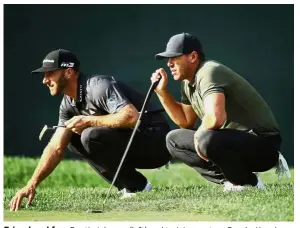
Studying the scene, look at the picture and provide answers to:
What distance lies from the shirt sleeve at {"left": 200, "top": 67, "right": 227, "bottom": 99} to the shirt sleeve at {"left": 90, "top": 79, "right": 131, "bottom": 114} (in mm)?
563

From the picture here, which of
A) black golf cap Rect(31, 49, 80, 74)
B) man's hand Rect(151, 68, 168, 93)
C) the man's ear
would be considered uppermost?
the man's ear

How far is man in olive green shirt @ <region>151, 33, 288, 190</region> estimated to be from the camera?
5.46 m

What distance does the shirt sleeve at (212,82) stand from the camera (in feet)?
17.6

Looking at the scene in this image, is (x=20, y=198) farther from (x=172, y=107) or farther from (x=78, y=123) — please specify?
(x=172, y=107)

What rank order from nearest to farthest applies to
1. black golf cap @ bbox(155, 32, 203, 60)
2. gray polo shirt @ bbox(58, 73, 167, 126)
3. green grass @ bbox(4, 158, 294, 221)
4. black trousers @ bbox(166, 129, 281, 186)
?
green grass @ bbox(4, 158, 294, 221)
black trousers @ bbox(166, 129, 281, 186)
black golf cap @ bbox(155, 32, 203, 60)
gray polo shirt @ bbox(58, 73, 167, 126)

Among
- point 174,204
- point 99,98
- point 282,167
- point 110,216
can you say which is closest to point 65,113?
point 99,98

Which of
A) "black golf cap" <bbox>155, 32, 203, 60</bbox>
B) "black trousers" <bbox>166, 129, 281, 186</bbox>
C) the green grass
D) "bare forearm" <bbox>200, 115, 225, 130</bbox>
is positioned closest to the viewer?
the green grass

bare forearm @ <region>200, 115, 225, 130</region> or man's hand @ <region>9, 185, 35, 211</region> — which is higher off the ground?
bare forearm @ <region>200, 115, 225, 130</region>

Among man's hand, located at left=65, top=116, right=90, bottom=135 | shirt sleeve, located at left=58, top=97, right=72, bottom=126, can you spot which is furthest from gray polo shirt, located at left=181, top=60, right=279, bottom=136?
shirt sleeve, located at left=58, top=97, right=72, bottom=126

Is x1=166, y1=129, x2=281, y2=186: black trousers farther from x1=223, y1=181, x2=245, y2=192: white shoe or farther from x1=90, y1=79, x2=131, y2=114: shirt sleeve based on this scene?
x1=90, y1=79, x2=131, y2=114: shirt sleeve

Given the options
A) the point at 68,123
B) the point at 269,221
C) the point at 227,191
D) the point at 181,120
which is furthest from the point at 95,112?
the point at 269,221

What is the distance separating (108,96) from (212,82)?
0.73 metres

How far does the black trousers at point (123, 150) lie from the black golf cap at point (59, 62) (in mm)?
455

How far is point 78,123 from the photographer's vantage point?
5.78 m
